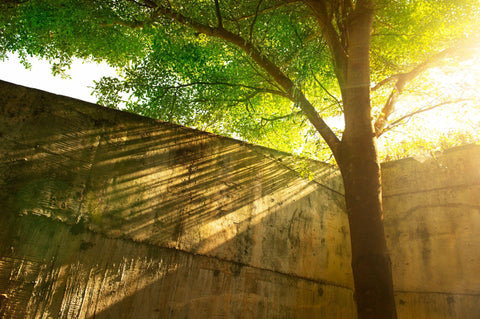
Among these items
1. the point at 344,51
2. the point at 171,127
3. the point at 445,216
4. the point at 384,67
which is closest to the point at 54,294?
the point at 171,127

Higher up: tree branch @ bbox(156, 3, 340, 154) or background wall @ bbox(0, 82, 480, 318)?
tree branch @ bbox(156, 3, 340, 154)

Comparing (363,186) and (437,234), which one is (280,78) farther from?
(437,234)

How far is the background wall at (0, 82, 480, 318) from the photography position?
13.4ft

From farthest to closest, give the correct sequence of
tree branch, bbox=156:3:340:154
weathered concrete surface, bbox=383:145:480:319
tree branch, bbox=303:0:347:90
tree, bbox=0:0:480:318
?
weathered concrete surface, bbox=383:145:480:319 < tree branch, bbox=303:0:347:90 < tree branch, bbox=156:3:340:154 < tree, bbox=0:0:480:318

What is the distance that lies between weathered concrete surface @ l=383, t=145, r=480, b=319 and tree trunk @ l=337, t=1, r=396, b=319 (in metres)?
2.91

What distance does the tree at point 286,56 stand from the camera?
4.68 meters

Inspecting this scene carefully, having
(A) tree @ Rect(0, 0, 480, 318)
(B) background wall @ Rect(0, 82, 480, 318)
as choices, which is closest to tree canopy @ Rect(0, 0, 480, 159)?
(A) tree @ Rect(0, 0, 480, 318)

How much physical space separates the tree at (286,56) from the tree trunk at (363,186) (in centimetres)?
1

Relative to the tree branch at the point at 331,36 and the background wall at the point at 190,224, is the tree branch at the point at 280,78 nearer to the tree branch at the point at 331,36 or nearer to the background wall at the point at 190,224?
the tree branch at the point at 331,36

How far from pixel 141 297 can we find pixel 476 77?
23.5 ft

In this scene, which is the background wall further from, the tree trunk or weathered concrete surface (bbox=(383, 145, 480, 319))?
the tree trunk

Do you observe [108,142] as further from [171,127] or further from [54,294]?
[54,294]

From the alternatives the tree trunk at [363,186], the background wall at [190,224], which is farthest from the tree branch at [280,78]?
the background wall at [190,224]

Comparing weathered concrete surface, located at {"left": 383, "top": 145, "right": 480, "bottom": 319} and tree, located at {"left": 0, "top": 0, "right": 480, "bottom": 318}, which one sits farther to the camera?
weathered concrete surface, located at {"left": 383, "top": 145, "right": 480, "bottom": 319}
